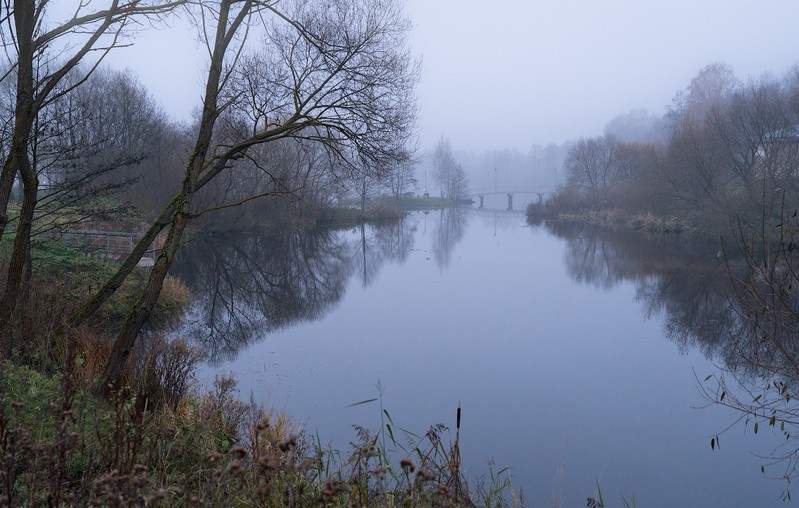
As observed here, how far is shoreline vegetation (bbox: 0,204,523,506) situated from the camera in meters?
2.00

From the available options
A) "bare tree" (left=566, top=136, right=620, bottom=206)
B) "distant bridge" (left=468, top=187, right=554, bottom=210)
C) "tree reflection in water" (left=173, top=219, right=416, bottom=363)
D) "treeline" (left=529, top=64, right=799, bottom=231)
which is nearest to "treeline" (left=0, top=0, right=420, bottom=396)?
"tree reflection in water" (left=173, top=219, right=416, bottom=363)

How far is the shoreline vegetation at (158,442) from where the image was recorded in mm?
2000

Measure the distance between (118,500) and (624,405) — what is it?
7978 mm

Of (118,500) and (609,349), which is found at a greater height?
(118,500)

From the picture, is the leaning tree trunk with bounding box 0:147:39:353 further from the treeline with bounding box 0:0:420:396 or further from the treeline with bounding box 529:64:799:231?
the treeline with bounding box 529:64:799:231

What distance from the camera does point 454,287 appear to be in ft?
56.1

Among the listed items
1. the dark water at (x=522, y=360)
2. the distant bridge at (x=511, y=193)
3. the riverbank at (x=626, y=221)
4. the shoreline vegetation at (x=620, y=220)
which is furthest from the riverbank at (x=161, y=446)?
the distant bridge at (x=511, y=193)

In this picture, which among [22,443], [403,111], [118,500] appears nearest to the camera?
[118,500]

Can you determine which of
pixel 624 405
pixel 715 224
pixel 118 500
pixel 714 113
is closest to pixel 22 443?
pixel 118 500

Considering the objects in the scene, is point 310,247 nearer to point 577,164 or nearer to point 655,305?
point 655,305

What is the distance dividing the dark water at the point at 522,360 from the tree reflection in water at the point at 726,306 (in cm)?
12

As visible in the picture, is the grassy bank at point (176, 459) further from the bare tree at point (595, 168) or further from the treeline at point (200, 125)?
the bare tree at point (595, 168)

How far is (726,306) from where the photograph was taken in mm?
13797

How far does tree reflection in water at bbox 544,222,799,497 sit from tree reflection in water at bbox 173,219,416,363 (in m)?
7.36
